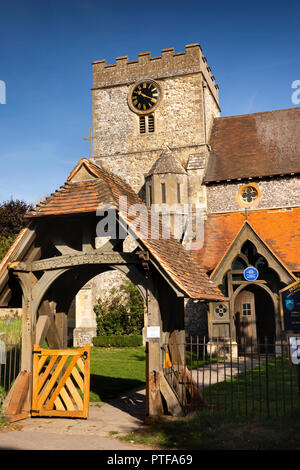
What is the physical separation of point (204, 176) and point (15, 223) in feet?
58.8

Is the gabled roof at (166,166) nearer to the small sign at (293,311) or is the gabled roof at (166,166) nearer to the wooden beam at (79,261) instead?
the small sign at (293,311)

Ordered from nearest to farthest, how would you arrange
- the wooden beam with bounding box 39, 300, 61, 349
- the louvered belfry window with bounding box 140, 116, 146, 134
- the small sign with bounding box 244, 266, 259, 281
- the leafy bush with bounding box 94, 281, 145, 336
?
the wooden beam with bounding box 39, 300, 61, 349 < the small sign with bounding box 244, 266, 259, 281 < the leafy bush with bounding box 94, 281, 145, 336 < the louvered belfry window with bounding box 140, 116, 146, 134

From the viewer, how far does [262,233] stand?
69.5ft

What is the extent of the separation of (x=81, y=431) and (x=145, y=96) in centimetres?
2401

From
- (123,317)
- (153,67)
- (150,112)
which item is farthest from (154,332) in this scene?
(153,67)

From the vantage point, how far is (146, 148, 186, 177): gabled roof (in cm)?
2548

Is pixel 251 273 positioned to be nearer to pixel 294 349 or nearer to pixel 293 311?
pixel 293 311

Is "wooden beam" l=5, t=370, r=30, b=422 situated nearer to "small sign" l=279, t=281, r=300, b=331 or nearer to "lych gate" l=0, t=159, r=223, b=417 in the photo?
"lych gate" l=0, t=159, r=223, b=417

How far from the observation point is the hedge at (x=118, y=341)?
22812 millimetres

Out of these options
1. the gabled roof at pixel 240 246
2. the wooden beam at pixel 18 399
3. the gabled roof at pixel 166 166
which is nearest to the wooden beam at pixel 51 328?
the wooden beam at pixel 18 399

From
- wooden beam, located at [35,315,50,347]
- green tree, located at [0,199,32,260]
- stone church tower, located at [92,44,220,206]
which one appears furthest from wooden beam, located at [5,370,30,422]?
green tree, located at [0,199,32,260]

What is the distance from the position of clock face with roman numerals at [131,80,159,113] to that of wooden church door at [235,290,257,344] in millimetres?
13987

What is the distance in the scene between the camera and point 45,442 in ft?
21.7
